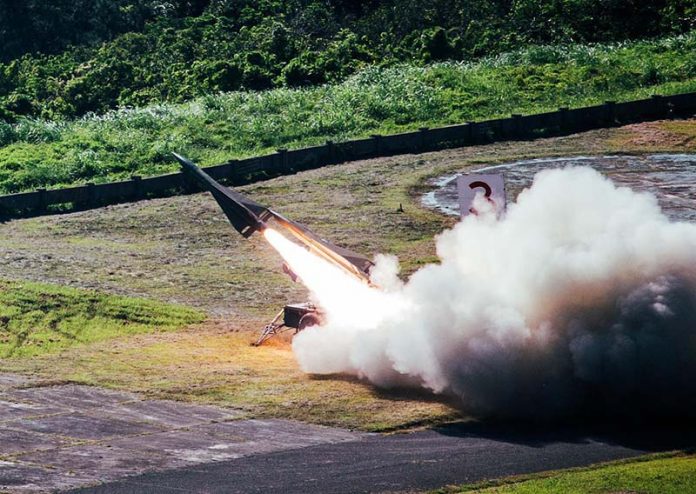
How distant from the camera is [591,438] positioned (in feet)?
123

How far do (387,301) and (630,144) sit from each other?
34250 millimetres

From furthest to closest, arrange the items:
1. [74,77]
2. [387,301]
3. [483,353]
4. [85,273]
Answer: [74,77] < [85,273] < [387,301] < [483,353]

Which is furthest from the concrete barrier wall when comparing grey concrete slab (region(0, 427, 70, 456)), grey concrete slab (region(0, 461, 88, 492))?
grey concrete slab (region(0, 461, 88, 492))

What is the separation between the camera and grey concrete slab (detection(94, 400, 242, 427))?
132 feet

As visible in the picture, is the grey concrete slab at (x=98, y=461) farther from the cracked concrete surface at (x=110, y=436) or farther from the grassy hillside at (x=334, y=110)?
the grassy hillside at (x=334, y=110)

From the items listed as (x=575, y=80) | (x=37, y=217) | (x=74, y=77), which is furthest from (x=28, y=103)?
(x=575, y=80)

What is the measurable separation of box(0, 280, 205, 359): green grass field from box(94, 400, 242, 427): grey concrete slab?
7857mm

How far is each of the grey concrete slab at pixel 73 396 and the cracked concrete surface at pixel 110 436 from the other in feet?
0.10

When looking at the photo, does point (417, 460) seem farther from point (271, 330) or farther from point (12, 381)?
point (12, 381)

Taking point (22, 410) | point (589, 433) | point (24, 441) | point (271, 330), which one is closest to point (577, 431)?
point (589, 433)

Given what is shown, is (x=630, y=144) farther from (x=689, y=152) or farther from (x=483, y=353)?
(x=483, y=353)

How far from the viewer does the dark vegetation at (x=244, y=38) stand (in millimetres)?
91062

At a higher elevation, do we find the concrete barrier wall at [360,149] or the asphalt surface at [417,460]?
the concrete barrier wall at [360,149]

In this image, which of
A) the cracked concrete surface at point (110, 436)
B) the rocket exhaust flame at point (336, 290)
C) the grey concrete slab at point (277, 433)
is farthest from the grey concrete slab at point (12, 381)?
the rocket exhaust flame at point (336, 290)
